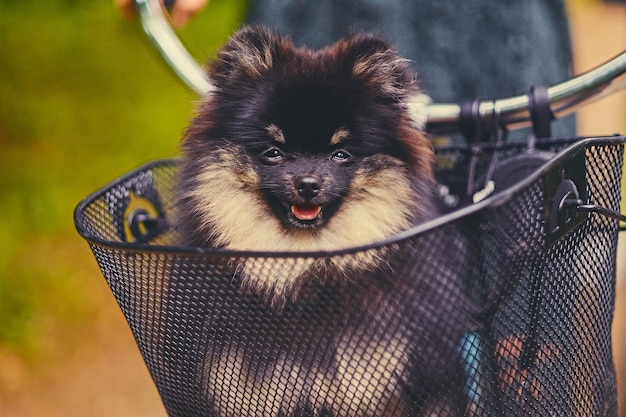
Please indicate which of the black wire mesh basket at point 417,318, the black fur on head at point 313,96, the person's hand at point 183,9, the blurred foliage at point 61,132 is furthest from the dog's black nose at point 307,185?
the blurred foliage at point 61,132

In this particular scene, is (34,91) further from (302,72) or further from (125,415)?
(302,72)

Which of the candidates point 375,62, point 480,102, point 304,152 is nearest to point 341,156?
point 304,152

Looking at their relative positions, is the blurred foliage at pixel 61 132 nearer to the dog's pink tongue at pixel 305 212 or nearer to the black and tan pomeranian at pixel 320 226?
the black and tan pomeranian at pixel 320 226

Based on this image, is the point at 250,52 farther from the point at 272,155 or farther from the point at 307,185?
the point at 307,185

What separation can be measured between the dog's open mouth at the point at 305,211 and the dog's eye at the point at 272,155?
4.3 inches

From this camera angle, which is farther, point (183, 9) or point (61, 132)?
point (61, 132)

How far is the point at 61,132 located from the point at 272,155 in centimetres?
313

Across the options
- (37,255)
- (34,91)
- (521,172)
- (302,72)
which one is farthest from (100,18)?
(521,172)

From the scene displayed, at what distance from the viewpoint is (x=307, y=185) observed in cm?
136

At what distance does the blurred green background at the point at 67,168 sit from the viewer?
3436 millimetres

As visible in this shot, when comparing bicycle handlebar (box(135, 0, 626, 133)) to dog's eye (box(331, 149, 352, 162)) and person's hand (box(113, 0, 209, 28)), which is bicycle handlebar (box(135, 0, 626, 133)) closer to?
person's hand (box(113, 0, 209, 28))

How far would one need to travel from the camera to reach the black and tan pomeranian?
3.56 feet

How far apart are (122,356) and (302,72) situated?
8.57 ft

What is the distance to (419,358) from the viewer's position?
1.14 metres
